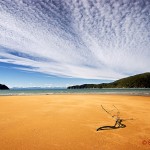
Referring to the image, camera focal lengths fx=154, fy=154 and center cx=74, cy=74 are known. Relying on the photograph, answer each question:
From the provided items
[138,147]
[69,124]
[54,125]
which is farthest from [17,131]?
[138,147]

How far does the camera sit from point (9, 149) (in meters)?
4.69

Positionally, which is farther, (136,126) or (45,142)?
(136,126)

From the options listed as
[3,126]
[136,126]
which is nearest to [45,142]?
[3,126]

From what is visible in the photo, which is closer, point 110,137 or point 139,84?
point 110,137

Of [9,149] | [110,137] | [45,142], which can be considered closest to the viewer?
[9,149]

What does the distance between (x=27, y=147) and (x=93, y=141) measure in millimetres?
2187

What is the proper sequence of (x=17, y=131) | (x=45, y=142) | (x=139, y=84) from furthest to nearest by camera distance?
(x=139, y=84), (x=17, y=131), (x=45, y=142)

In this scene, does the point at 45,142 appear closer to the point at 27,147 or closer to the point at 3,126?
the point at 27,147

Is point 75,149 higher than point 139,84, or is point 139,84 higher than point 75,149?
point 139,84

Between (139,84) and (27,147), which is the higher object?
(139,84)

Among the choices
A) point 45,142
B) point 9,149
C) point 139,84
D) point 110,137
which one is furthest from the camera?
point 139,84

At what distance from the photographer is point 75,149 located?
186 inches

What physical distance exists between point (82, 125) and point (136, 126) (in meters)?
2.52

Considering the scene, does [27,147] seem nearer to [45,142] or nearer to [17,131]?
[45,142]
